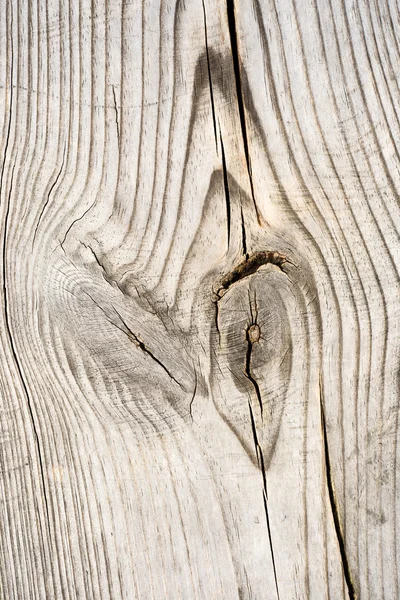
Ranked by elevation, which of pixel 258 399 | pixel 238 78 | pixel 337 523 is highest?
pixel 238 78

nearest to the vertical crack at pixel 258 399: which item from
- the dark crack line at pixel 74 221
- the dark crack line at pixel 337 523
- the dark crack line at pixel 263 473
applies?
the dark crack line at pixel 263 473

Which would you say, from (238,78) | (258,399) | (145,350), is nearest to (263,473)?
(258,399)

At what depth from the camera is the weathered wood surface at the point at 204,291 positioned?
1.06 m

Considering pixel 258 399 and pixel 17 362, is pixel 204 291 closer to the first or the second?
pixel 258 399

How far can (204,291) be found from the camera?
109 cm

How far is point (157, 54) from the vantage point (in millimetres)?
1080

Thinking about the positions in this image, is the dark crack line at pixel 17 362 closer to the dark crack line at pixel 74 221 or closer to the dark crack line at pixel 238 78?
the dark crack line at pixel 74 221

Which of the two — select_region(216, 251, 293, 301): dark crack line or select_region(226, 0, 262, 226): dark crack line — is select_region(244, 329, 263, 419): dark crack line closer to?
select_region(216, 251, 293, 301): dark crack line

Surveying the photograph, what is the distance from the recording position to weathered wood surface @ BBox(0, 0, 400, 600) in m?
1.06

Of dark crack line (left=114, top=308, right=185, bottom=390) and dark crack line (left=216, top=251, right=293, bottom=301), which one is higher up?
dark crack line (left=216, top=251, right=293, bottom=301)

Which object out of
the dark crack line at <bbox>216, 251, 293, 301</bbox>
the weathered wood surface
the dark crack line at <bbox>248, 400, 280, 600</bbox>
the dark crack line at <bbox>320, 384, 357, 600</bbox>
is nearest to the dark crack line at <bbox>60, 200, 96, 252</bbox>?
the weathered wood surface

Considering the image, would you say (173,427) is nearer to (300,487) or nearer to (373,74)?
(300,487)

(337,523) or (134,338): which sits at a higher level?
(134,338)

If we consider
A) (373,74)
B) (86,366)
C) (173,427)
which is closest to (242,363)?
(173,427)
